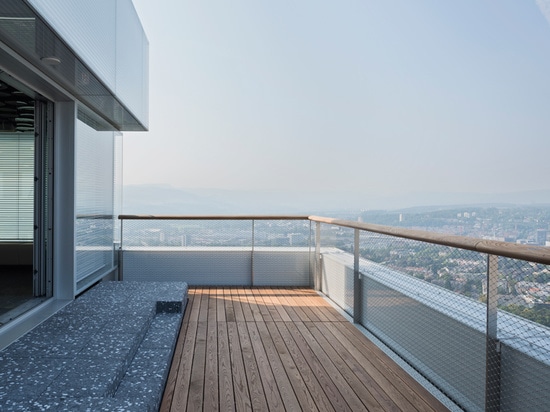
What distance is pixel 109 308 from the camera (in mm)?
3164

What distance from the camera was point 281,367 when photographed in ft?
8.20

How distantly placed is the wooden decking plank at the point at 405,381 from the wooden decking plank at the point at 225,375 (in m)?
0.94

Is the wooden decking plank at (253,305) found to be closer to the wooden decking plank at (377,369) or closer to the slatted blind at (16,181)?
the wooden decking plank at (377,369)

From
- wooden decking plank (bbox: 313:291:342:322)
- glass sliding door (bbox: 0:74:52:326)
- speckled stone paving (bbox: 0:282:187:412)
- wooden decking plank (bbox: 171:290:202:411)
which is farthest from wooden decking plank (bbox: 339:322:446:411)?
glass sliding door (bbox: 0:74:52:326)

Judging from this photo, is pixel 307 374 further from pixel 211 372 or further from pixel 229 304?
pixel 229 304

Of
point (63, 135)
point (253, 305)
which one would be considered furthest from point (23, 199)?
point (253, 305)

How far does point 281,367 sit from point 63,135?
8.77ft

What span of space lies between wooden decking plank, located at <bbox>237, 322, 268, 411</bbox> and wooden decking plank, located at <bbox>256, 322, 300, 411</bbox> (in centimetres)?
10

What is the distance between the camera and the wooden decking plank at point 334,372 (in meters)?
2.04

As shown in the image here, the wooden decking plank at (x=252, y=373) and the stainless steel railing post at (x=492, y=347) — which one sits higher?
the stainless steel railing post at (x=492, y=347)

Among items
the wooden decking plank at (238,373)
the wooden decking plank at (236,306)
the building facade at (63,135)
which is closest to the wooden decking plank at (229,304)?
the wooden decking plank at (236,306)

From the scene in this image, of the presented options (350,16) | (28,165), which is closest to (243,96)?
(350,16)

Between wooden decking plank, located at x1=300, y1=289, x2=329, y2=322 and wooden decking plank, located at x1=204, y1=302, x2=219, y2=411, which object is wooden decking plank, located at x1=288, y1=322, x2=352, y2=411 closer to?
wooden decking plank, located at x1=300, y1=289, x2=329, y2=322

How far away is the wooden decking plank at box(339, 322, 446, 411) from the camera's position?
200 centimetres
